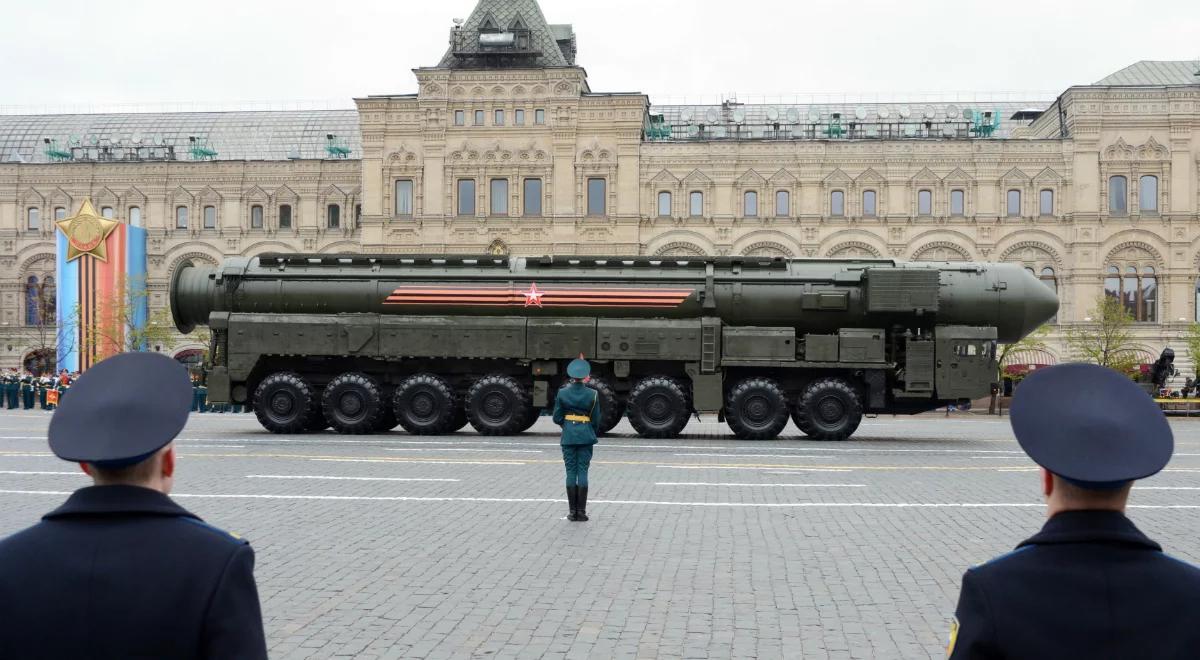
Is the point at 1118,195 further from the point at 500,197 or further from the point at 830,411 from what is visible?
the point at 830,411

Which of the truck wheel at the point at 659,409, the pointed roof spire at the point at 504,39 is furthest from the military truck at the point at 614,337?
the pointed roof spire at the point at 504,39

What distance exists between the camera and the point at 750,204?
60250mm

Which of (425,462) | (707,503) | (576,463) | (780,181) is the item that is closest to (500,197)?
(780,181)

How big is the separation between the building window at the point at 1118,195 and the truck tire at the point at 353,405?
141 feet

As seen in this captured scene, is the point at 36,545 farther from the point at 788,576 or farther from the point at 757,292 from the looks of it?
the point at 757,292

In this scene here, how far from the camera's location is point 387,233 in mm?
61125

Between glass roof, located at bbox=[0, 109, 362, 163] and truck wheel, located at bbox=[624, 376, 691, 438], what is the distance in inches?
1896

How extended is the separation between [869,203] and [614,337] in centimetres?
3588

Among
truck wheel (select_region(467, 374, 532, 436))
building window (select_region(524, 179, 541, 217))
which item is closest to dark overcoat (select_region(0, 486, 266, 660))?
truck wheel (select_region(467, 374, 532, 436))

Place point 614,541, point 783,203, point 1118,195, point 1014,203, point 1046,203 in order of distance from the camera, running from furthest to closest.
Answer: point 783,203 < point 1014,203 < point 1046,203 < point 1118,195 < point 614,541

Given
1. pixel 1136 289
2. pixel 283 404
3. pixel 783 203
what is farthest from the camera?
pixel 783 203

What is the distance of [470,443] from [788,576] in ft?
48.8

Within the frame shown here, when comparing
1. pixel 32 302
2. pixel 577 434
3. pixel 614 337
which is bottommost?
pixel 577 434

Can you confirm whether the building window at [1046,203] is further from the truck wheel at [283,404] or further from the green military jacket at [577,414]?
the green military jacket at [577,414]
